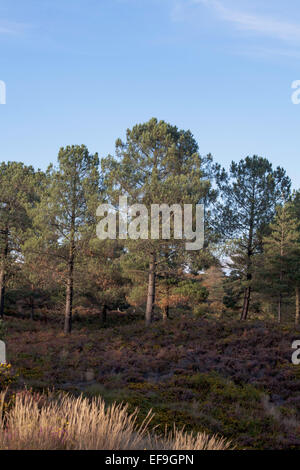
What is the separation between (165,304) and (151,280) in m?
Result: 4.31

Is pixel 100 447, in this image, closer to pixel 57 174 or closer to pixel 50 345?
pixel 50 345

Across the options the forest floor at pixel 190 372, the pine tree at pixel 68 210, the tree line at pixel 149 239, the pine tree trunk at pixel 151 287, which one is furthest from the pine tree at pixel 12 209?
the pine tree trunk at pixel 151 287

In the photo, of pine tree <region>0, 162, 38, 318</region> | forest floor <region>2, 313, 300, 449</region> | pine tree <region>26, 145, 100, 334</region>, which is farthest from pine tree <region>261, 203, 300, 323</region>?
pine tree <region>0, 162, 38, 318</region>

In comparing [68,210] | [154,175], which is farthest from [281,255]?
[68,210]

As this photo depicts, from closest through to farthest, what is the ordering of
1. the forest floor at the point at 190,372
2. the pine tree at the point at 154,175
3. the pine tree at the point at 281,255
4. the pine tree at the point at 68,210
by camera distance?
the forest floor at the point at 190,372 < the pine tree at the point at 154,175 < the pine tree at the point at 68,210 < the pine tree at the point at 281,255

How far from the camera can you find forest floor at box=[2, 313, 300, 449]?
916cm

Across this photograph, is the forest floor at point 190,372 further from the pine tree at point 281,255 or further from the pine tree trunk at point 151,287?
the pine tree at point 281,255

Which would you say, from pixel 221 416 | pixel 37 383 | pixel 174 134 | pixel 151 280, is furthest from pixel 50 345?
pixel 174 134

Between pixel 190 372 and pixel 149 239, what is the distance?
27.9 ft

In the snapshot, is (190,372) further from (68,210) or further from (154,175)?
(68,210)

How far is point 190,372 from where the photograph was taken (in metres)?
13.6

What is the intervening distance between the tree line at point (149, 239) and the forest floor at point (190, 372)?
3.74 m

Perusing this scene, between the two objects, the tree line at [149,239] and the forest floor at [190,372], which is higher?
the tree line at [149,239]

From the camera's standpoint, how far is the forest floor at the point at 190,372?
30.0 ft
